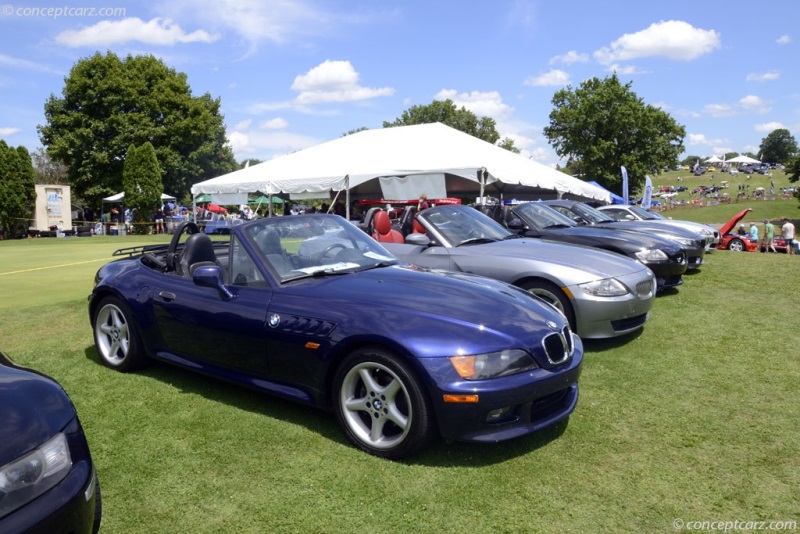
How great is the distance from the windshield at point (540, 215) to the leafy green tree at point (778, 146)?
14227 centimetres

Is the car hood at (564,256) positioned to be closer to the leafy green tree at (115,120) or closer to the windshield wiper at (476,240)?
the windshield wiper at (476,240)

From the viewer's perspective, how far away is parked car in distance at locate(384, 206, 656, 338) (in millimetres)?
5250

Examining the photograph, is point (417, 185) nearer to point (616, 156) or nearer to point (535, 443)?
point (535, 443)

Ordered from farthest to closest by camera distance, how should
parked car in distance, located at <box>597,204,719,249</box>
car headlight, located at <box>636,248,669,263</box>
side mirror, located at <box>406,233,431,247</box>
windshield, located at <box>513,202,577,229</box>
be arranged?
parked car in distance, located at <box>597,204,719,249</box>
windshield, located at <box>513,202,577,229</box>
car headlight, located at <box>636,248,669,263</box>
side mirror, located at <box>406,233,431,247</box>

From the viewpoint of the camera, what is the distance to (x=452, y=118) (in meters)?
61.8

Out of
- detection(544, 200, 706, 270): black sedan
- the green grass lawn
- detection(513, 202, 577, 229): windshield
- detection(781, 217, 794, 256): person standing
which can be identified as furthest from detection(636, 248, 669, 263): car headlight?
detection(781, 217, 794, 256): person standing

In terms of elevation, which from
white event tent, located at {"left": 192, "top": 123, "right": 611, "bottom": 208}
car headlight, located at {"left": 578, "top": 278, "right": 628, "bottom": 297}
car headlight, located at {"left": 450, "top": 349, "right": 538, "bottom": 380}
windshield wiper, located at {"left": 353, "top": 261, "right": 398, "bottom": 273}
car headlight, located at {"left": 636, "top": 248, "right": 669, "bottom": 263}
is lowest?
car headlight, located at {"left": 450, "top": 349, "right": 538, "bottom": 380}

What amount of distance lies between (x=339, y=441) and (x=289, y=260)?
1.31 m

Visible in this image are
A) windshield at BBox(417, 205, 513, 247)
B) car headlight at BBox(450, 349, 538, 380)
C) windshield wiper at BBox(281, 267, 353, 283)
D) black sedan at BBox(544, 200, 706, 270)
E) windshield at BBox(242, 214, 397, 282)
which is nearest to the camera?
car headlight at BBox(450, 349, 538, 380)

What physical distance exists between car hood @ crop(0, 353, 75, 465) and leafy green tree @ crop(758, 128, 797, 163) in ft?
493

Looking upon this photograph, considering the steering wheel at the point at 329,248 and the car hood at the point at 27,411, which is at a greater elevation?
the steering wheel at the point at 329,248

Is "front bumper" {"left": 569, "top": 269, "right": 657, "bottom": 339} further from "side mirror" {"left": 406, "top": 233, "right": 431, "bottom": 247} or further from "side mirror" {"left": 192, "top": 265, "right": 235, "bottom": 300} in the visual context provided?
"side mirror" {"left": 192, "top": 265, "right": 235, "bottom": 300}

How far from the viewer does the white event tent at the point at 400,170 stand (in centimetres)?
1330

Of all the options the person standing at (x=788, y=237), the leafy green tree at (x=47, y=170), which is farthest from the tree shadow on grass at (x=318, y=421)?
the leafy green tree at (x=47, y=170)
